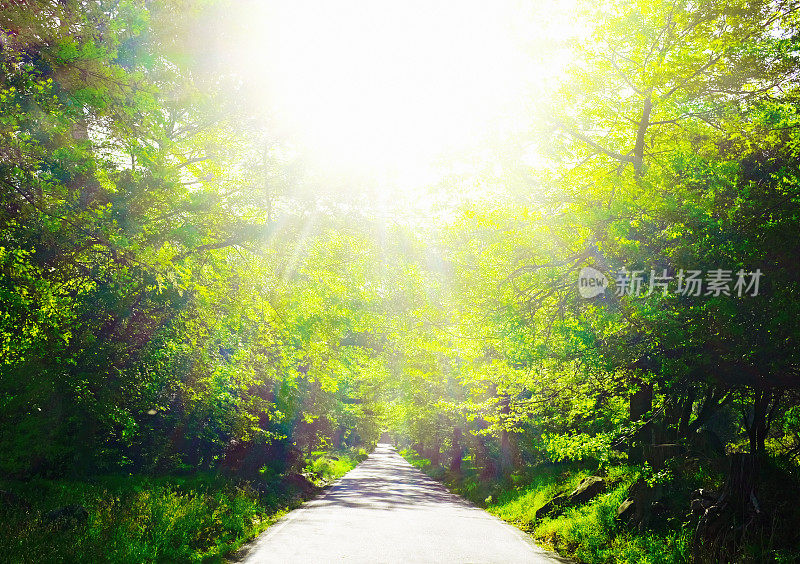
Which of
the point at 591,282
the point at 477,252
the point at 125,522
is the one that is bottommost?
the point at 125,522

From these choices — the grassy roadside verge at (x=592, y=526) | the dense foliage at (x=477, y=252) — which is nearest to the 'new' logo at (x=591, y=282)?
the dense foliage at (x=477, y=252)

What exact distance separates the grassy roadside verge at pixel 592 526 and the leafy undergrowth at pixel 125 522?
675cm

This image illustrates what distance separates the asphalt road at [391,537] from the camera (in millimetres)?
9508

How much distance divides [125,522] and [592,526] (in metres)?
8.91

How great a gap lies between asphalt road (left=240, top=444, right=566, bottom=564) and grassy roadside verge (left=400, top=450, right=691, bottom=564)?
620 millimetres

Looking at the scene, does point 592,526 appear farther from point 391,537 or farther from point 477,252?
point 477,252

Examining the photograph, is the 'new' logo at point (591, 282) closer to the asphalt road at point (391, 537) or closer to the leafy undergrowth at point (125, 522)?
the asphalt road at point (391, 537)

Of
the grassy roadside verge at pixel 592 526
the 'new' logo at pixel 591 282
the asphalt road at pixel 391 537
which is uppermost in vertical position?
the 'new' logo at pixel 591 282

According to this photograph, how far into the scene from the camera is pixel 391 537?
11.6 meters

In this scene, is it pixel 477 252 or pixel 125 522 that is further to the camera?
pixel 477 252

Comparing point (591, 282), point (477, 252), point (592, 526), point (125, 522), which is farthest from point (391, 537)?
point (591, 282)

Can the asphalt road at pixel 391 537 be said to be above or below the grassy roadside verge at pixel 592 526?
below

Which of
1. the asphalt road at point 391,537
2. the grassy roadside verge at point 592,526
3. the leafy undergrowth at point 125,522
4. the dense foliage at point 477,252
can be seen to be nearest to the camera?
the dense foliage at point 477,252

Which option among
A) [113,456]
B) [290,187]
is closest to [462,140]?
[290,187]
